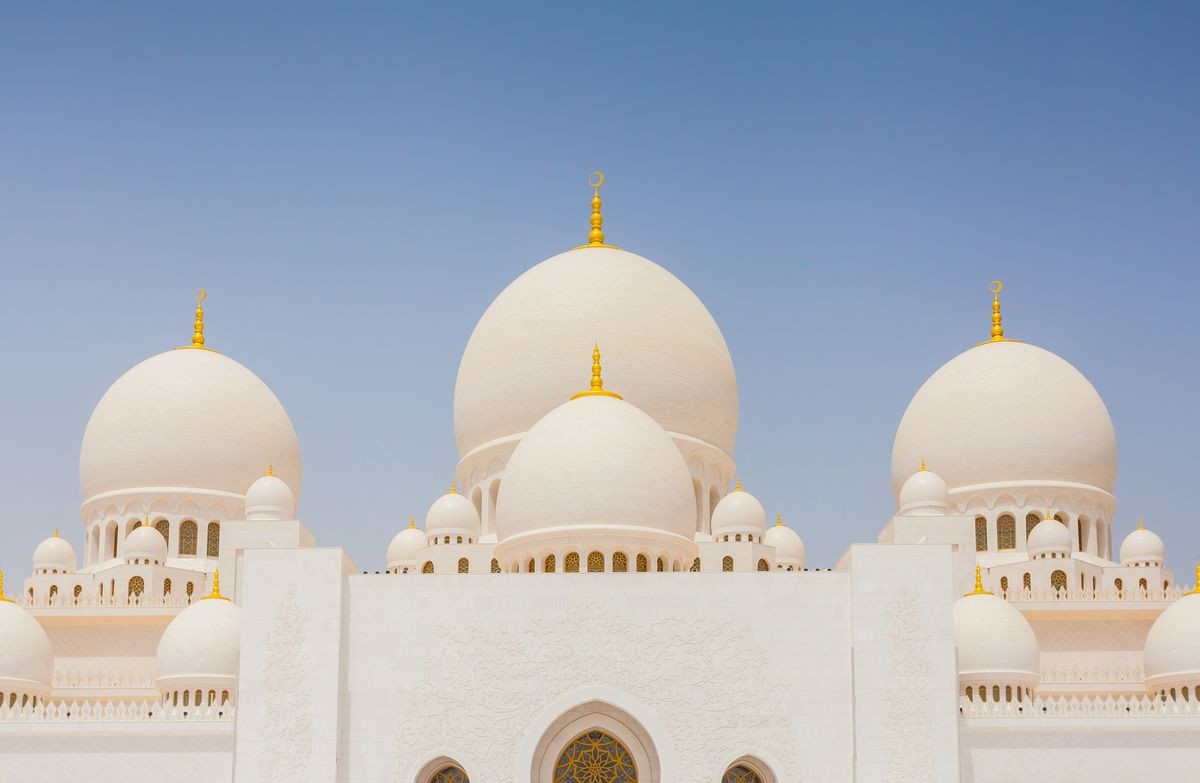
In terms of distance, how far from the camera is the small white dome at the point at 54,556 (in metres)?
27.2

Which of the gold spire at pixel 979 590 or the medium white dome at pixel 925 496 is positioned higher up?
the medium white dome at pixel 925 496

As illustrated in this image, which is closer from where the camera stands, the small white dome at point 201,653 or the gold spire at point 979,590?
the small white dome at point 201,653

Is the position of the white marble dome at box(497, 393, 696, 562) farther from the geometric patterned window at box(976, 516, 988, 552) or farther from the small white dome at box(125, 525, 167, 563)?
the geometric patterned window at box(976, 516, 988, 552)

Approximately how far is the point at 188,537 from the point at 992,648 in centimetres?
1336

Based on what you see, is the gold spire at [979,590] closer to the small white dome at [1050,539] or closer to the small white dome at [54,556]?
the small white dome at [1050,539]

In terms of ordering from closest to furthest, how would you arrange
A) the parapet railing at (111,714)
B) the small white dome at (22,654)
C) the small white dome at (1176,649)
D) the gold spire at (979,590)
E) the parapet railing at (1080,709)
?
the parapet railing at (1080,709)
the parapet railing at (111,714)
the small white dome at (1176,649)
the small white dome at (22,654)
the gold spire at (979,590)

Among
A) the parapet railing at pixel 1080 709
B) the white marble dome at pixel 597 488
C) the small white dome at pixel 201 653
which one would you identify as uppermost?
the white marble dome at pixel 597 488

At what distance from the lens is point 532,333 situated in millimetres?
26312

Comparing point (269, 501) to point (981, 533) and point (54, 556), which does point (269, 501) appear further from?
point (981, 533)

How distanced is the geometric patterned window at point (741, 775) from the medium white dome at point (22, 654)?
9.59 metres

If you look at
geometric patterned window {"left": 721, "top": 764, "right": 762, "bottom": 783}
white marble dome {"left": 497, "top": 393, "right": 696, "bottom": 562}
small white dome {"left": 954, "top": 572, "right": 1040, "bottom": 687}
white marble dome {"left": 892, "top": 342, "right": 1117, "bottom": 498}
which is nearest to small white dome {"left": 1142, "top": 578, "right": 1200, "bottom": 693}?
small white dome {"left": 954, "top": 572, "right": 1040, "bottom": 687}

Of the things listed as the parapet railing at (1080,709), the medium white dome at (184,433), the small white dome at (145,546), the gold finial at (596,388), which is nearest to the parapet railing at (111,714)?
the small white dome at (145,546)

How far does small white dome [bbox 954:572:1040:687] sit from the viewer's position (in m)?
22.0

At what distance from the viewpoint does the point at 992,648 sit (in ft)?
72.2
